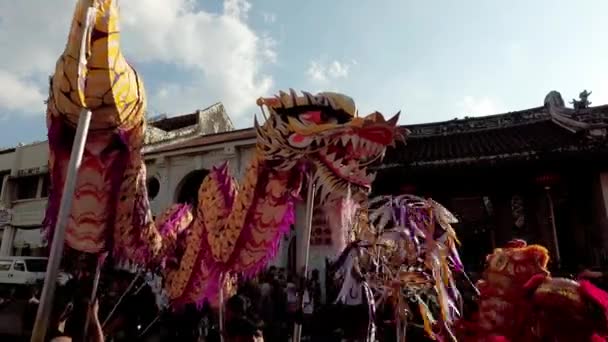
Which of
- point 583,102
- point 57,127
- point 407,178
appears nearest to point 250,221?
point 57,127

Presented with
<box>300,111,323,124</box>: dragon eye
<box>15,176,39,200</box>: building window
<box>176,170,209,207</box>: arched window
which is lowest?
<box>300,111,323,124</box>: dragon eye

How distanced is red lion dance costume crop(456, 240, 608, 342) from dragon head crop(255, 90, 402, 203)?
1.17 m

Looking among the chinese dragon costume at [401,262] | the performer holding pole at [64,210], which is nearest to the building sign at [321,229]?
the chinese dragon costume at [401,262]

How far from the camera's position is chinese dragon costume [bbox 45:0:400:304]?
244 centimetres

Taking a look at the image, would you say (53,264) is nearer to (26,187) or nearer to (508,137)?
(508,137)

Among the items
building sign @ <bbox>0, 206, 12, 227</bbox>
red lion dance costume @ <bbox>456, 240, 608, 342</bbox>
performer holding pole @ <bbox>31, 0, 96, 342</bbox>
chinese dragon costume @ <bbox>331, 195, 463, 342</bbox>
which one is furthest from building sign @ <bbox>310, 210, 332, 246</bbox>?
building sign @ <bbox>0, 206, 12, 227</bbox>

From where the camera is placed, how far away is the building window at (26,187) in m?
18.2

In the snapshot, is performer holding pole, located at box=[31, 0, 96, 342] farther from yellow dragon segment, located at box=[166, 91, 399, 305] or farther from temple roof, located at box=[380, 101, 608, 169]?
temple roof, located at box=[380, 101, 608, 169]

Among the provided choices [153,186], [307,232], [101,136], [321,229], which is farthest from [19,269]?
[307,232]

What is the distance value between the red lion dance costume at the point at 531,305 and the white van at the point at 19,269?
13.8 metres

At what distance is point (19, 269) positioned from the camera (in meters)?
13.2

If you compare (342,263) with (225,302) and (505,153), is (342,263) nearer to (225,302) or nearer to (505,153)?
(225,302)

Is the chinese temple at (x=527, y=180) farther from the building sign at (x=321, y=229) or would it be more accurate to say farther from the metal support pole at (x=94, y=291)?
the metal support pole at (x=94, y=291)

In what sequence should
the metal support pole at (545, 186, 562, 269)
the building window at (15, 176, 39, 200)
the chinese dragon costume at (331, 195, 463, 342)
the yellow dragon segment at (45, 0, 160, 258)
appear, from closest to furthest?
the yellow dragon segment at (45, 0, 160, 258) → the chinese dragon costume at (331, 195, 463, 342) → the metal support pole at (545, 186, 562, 269) → the building window at (15, 176, 39, 200)
